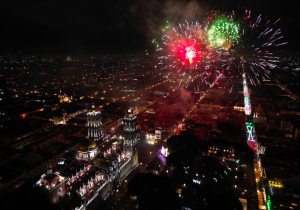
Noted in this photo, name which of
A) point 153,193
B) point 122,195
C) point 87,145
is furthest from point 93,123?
point 153,193

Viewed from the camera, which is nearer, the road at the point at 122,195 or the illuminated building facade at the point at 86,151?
the road at the point at 122,195

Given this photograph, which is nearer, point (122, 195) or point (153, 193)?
point (153, 193)

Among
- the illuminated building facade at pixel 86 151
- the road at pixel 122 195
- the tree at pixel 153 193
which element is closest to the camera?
the tree at pixel 153 193

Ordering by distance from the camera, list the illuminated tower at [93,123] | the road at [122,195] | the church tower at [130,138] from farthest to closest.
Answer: the illuminated tower at [93,123] → the church tower at [130,138] → the road at [122,195]

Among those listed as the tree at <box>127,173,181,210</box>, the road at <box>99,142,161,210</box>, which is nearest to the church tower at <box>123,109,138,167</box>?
the road at <box>99,142,161,210</box>

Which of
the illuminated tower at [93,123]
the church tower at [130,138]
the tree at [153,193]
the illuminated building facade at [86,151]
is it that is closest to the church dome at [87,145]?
the illuminated building facade at [86,151]

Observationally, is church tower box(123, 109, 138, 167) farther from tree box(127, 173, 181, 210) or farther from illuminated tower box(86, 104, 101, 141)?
tree box(127, 173, 181, 210)

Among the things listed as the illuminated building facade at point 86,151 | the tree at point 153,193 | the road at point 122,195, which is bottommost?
the road at point 122,195

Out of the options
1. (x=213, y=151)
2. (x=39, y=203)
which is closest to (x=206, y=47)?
(x=213, y=151)

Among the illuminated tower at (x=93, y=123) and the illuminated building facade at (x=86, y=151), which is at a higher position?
the illuminated tower at (x=93, y=123)

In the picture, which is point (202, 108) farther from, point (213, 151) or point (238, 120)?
point (213, 151)

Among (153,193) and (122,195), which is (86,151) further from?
(153,193)

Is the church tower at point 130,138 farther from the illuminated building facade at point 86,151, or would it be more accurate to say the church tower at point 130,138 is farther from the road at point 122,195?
the illuminated building facade at point 86,151
